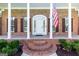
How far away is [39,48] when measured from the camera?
1666cm

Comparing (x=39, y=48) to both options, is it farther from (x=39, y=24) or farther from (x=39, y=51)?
(x=39, y=24)

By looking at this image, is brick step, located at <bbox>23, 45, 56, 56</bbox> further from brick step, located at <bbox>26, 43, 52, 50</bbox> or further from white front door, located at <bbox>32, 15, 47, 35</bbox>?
white front door, located at <bbox>32, 15, 47, 35</bbox>

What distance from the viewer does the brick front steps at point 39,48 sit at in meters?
15.6

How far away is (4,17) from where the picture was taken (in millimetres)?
25688

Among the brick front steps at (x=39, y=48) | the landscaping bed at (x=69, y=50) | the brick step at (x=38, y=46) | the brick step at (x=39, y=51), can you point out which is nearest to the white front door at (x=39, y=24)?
the brick front steps at (x=39, y=48)

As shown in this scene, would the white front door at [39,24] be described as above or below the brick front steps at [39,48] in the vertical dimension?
above

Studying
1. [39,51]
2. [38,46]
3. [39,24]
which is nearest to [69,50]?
[39,51]

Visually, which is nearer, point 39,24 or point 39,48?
point 39,48

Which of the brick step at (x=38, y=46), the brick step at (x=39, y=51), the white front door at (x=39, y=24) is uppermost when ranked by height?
the white front door at (x=39, y=24)

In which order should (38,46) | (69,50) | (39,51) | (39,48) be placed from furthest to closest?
(38,46), (39,48), (39,51), (69,50)

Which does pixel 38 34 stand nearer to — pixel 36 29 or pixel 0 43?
pixel 36 29

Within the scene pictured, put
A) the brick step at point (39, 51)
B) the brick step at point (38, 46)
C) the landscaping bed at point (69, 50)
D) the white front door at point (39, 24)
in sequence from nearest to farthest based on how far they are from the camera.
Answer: the landscaping bed at point (69, 50) → the brick step at point (39, 51) → the brick step at point (38, 46) → the white front door at point (39, 24)

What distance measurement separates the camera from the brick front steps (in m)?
15.6

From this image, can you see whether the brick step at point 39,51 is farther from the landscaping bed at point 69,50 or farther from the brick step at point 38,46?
the landscaping bed at point 69,50
